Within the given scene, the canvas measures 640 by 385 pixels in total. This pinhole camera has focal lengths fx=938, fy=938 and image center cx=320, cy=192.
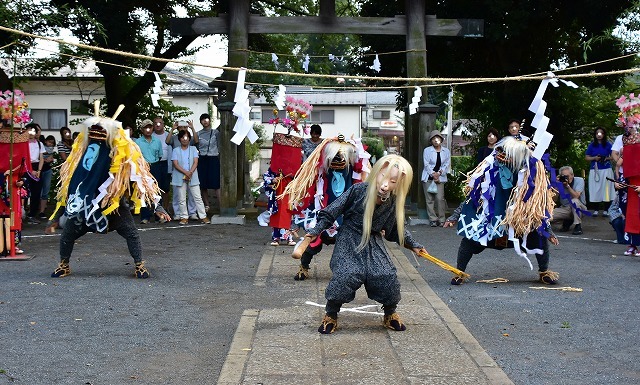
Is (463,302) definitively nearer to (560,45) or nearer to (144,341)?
(144,341)

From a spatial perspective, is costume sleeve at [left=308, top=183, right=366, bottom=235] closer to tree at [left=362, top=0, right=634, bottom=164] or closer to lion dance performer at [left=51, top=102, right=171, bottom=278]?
lion dance performer at [left=51, top=102, right=171, bottom=278]

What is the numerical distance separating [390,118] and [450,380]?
53118mm

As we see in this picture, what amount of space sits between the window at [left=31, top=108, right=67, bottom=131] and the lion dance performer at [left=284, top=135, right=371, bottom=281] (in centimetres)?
2688

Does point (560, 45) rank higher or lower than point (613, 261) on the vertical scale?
higher

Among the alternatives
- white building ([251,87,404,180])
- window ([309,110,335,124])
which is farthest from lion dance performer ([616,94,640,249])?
window ([309,110,335,124])

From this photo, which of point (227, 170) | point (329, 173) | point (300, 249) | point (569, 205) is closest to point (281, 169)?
point (329, 173)

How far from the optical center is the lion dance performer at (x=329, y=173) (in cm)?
935

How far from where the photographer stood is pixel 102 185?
966 cm

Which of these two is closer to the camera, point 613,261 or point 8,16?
point 613,261

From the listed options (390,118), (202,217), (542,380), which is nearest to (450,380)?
(542,380)

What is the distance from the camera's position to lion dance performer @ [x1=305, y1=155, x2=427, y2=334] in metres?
7.00

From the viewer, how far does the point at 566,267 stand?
1102cm

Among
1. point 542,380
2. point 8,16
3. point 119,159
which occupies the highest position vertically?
point 8,16

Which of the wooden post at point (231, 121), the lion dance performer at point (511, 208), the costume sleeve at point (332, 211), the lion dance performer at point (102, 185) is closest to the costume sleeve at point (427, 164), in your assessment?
the wooden post at point (231, 121)
